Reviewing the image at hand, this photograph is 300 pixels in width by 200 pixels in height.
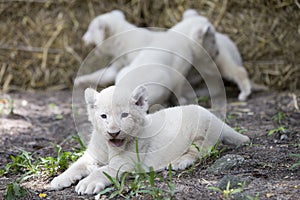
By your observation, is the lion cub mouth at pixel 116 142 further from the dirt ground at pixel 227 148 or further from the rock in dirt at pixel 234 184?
the rock in dirt at pixel 234 184

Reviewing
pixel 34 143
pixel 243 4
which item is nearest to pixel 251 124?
pixel 34 143

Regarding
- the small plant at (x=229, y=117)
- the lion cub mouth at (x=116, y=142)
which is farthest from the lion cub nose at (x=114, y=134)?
the small plant at (x=229, y=117)

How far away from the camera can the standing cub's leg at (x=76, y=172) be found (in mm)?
3432

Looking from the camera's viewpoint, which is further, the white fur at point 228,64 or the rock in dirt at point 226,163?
the white fur at point 228,64

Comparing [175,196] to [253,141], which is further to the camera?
[253,141]

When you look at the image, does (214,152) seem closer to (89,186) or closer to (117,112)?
(117,112)

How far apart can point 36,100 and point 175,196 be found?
172 inches

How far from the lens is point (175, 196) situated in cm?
300

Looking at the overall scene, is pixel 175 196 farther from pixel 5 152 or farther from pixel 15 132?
pixel 15 132

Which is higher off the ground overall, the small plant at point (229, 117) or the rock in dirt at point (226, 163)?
the rock in dirt at point (226, 163)

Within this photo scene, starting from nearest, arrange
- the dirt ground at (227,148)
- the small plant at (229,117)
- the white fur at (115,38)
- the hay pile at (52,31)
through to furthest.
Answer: the dirt ground at (227,148) < the small plant at (229,117) < the white fur at (115,38) < the hay pile at (52,31)

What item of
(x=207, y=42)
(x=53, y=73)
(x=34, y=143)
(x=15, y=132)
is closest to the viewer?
(x=34, y=143)

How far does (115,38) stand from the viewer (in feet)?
23.4

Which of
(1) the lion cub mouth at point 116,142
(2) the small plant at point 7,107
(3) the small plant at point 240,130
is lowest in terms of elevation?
(3) the small plant at point 240,130
